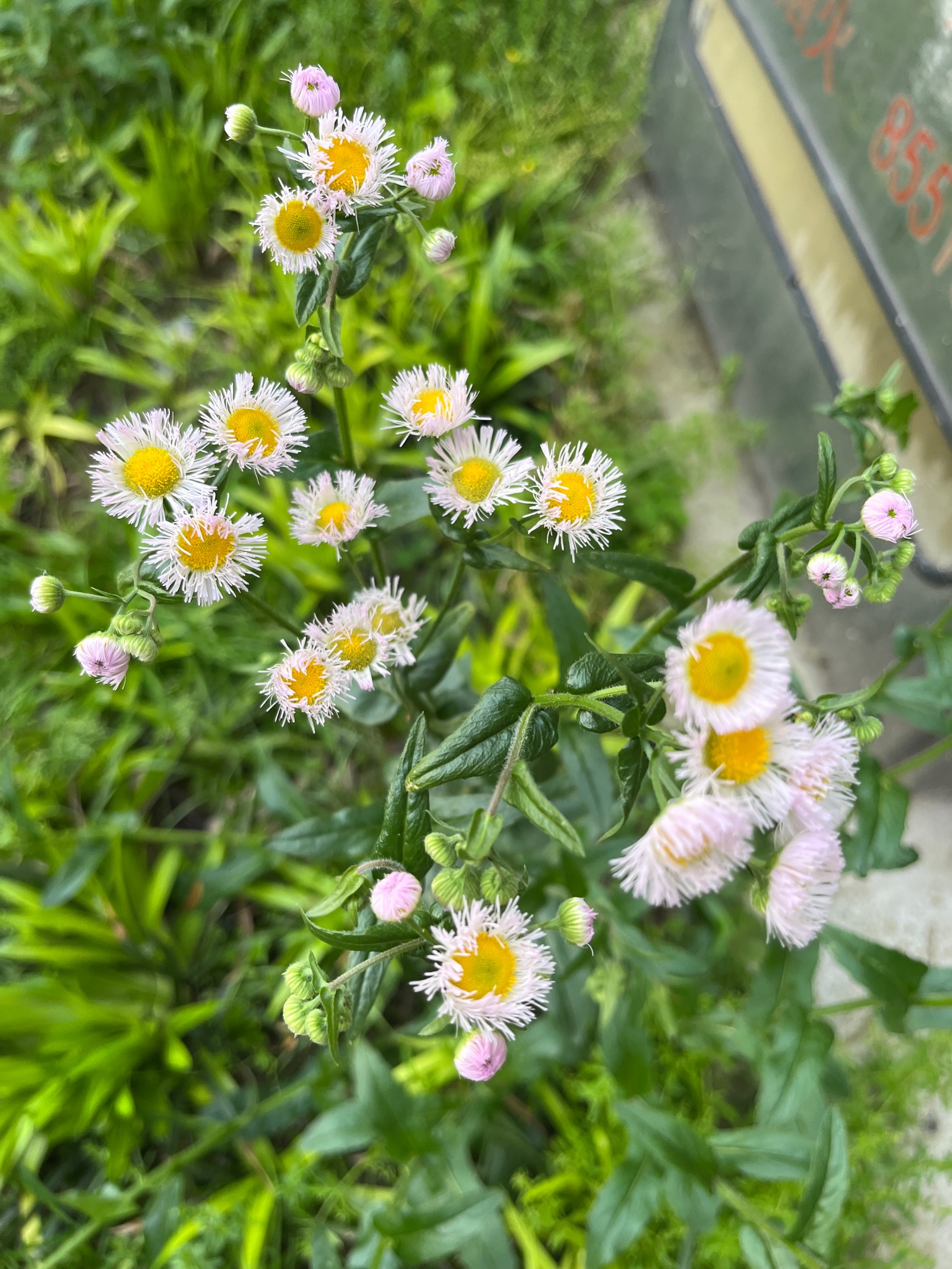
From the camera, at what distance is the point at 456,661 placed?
2.94 ft

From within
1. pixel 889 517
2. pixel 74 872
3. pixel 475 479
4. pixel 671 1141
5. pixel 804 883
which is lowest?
pixel 74 872

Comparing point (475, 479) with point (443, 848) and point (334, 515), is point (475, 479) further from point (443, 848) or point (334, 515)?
point (443, 848)

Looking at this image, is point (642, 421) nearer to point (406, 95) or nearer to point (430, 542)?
point (430, 542)

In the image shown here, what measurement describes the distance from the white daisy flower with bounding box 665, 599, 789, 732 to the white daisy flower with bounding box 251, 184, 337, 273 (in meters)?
0.37

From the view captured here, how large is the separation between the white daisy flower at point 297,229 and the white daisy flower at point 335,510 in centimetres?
15

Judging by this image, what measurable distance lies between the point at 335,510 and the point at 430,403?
0.11m

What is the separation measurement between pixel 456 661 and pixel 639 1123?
512mm

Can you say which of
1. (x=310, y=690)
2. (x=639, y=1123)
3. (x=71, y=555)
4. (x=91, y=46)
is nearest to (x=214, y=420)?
(x=310, y=690)

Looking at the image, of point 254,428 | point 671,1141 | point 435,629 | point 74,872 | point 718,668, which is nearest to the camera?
point 718,668

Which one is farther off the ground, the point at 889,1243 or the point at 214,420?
the point at 214,420

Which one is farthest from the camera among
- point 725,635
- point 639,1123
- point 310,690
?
point 639,1123

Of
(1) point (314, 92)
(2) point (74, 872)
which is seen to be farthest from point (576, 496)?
(2) point (74, 872)

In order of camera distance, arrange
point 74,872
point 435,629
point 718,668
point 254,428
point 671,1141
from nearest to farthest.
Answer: point 718,668 < point 254,428 < point 435,629 < point 671,1141 < point 74,872

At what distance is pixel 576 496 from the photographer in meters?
0.57
